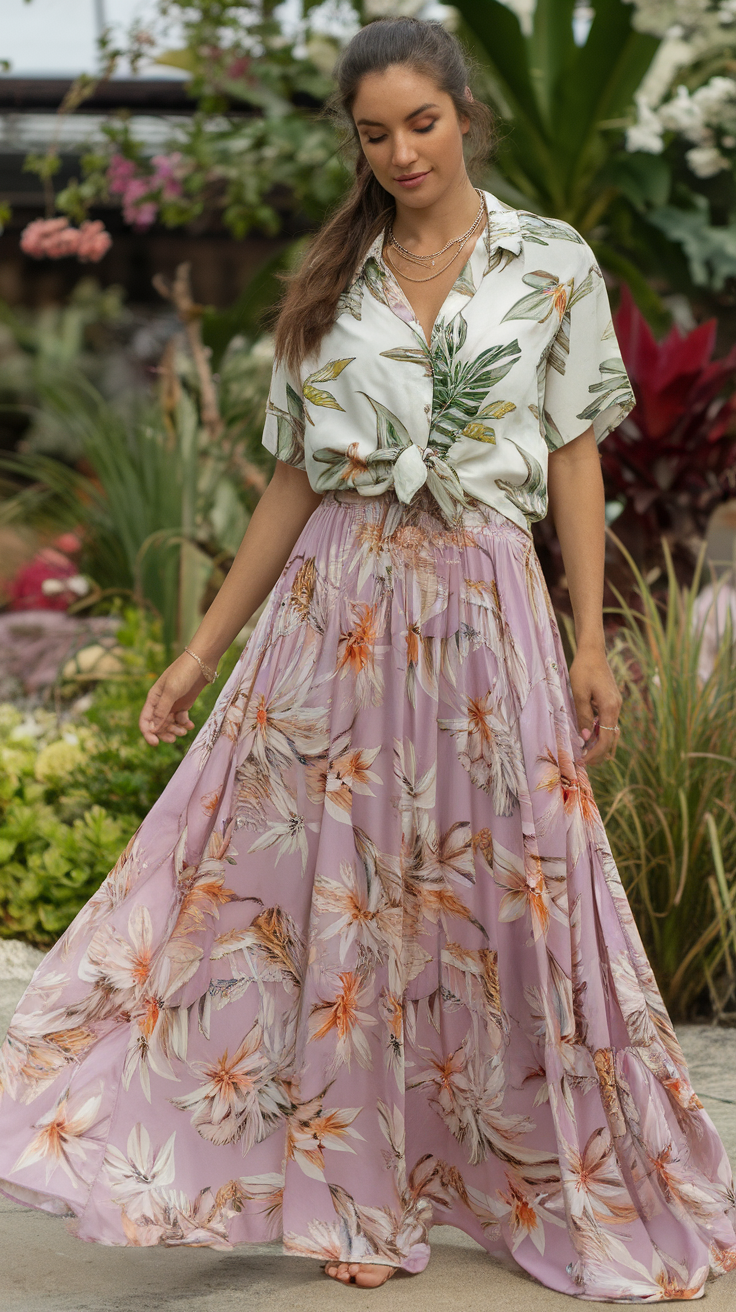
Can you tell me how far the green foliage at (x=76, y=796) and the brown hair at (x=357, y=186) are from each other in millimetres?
1773

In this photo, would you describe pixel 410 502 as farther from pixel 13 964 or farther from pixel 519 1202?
pixel 13 964

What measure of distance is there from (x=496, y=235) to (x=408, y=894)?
972 mm

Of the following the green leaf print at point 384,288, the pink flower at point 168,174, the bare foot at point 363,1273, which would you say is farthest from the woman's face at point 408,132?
the pink flower at point 168,174

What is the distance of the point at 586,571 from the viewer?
2043 millimetres

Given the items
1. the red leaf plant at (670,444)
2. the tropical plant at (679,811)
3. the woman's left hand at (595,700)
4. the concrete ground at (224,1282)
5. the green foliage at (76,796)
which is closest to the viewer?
the concrete ground at (224,1282)

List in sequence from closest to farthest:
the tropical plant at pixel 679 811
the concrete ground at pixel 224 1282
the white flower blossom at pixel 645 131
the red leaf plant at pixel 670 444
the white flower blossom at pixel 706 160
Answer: the concrete ground at pixel 224 1282 → the tropical plant at pixel 679 811 → the red leaf plant at pixel 670 444 → the white flower blossom at pixel 645 131 → the white flower blossom at pixel 706 160

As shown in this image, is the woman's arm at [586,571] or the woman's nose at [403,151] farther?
the woman's arm at [586,571]

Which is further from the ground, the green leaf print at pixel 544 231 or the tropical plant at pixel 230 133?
the tropical plant at pixel 230 133

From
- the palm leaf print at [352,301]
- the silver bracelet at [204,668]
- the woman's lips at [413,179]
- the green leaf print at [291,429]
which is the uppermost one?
the woman's lips at [413,179]

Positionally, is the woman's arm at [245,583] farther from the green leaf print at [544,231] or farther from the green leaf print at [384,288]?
the green leaf print at [544,231]

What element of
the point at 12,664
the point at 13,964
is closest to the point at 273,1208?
the point at 13,964

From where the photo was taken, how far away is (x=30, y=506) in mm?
5590

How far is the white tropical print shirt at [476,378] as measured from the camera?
75.1 inches

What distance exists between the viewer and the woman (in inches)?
75.0
